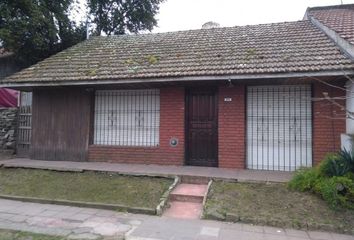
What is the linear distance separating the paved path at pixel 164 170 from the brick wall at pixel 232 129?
379 mm

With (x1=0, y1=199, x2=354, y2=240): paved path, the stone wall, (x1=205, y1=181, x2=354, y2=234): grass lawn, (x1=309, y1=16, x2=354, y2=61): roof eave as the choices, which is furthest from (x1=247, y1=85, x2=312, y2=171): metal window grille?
the stone wall

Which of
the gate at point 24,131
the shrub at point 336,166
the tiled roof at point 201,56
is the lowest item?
the shrub at point 336,166

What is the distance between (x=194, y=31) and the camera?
13398 mm

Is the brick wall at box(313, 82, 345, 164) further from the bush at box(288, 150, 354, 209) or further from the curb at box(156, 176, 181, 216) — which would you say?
the curb at box(156, 176, 181, 216)

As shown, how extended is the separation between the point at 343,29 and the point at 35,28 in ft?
41.3

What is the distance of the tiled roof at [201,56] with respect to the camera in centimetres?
898

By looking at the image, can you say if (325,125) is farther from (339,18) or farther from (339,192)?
(339,18)

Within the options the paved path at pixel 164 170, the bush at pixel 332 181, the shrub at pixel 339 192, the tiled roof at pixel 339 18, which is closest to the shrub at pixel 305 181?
the bush at pixel 332 181

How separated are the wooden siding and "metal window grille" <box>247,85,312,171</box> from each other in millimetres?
5189

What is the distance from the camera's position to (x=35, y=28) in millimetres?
15555

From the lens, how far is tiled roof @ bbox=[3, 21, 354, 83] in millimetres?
8984

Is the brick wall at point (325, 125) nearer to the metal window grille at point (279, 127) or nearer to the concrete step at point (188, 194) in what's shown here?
the metal window grille at point (279, 127)

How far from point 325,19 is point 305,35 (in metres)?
1.74

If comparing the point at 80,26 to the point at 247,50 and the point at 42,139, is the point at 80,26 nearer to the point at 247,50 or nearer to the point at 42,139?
the point at 42,139
